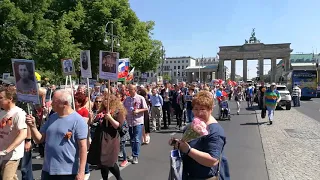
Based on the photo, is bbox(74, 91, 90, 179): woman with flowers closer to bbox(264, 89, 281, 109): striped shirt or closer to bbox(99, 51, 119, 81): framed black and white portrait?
bbox(99, 51, 119, 81): framed black and white portrait

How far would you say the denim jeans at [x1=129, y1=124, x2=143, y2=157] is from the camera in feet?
26.7

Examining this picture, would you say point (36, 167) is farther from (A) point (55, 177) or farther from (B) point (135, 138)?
(A) point (55, 177)

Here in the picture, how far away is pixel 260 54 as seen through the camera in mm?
109750

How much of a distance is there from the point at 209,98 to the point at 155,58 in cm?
4561

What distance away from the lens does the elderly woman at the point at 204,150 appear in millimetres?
3088

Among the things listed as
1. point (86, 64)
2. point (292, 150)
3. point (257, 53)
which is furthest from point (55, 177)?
point (257, 53)

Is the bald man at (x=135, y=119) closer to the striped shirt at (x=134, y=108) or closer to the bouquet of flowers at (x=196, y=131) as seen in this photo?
the striped shirt at (x=134, y=108)

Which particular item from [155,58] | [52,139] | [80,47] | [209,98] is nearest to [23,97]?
[52,139]

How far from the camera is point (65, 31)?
30.9 m

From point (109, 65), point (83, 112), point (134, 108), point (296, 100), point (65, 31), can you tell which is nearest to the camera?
point (83, 112)

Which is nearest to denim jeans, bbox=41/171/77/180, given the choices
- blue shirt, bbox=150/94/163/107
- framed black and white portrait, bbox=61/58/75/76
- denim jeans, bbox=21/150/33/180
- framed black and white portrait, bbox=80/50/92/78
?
denim jeans, bbox=21/150/33/180

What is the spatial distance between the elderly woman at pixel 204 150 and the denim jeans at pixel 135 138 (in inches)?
190

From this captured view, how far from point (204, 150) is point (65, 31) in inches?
1160

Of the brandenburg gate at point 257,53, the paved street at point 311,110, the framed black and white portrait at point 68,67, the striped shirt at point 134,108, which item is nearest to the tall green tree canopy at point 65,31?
the paved street at point 311,110
